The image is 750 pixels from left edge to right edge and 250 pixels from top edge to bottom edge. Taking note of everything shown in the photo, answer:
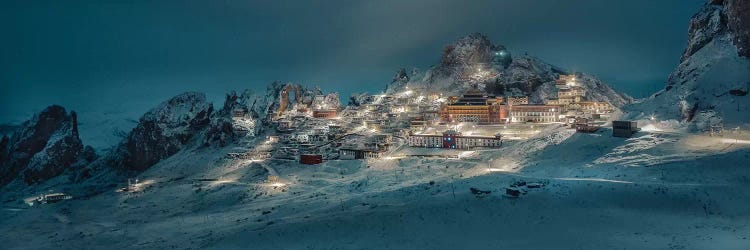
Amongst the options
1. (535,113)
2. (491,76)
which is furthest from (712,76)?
(491,76)

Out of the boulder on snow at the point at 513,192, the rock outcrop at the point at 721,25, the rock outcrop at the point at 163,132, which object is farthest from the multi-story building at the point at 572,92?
the rock outcrop at the point at 163,132

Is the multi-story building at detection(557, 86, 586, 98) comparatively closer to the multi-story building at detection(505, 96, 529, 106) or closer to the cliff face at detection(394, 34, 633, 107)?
the cliff face at detection(394, 34, 633, 107)

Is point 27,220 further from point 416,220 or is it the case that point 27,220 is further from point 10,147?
point 10,147

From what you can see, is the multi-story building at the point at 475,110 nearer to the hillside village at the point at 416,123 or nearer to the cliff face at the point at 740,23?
the hillside village at the point at 416,123

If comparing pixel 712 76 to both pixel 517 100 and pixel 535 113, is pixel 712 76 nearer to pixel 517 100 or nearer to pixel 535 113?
pixel 535 113

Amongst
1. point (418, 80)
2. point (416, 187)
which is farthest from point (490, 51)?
point (416, 187)

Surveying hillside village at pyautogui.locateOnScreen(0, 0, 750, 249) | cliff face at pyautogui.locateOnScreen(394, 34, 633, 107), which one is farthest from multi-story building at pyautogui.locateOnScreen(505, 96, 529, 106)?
cliff face at pyautogui.locateOnScreen(394, 34, 633, 107)
